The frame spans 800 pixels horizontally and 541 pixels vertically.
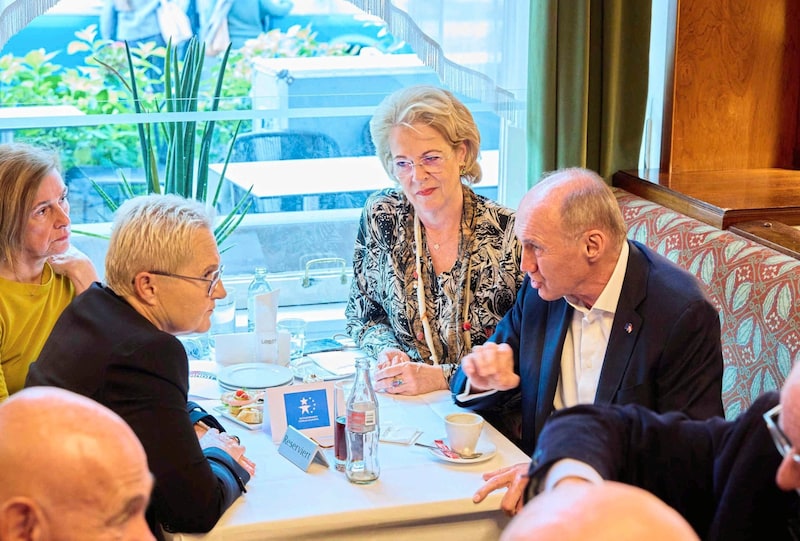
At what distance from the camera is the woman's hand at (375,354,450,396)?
2.54 metres

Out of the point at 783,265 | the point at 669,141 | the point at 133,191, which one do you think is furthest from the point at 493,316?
the point at 133,191

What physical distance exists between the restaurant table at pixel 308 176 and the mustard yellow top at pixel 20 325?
3.63ft

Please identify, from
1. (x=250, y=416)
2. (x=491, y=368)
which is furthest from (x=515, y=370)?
(x=250, y=416)

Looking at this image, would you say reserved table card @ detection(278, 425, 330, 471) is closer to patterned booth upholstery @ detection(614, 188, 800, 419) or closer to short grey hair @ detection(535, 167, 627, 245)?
short grey hair @ detection(535, 167, 627, 245)

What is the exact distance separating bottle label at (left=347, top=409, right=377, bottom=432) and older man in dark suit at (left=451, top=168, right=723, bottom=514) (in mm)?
261

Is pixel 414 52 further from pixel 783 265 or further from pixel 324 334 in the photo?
pixel 783 265

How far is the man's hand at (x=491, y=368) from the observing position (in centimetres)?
243

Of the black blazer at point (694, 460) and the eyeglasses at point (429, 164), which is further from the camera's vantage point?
the eyeglasses at point (429, 164)

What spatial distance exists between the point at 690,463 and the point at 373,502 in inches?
24.6

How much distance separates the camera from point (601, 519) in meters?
1.00

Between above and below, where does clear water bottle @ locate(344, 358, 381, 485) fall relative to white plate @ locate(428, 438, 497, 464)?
above

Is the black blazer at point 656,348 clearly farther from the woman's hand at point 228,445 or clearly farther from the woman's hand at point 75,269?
the woman's hand at point 75,269

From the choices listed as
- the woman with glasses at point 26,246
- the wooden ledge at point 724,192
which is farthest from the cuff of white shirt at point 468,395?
the woman with glasses at point 26,246

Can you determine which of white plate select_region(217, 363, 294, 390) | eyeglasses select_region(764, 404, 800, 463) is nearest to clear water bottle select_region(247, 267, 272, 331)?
white plate select_region(217, 363, 294, 390)
